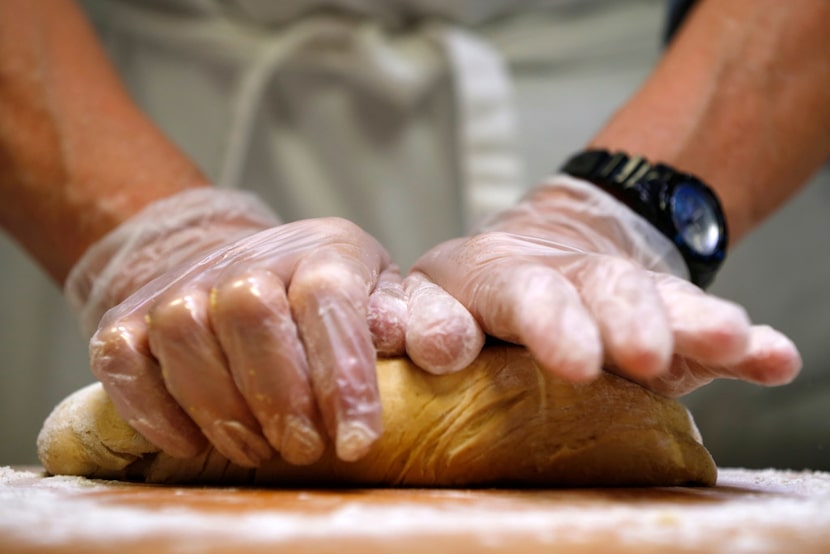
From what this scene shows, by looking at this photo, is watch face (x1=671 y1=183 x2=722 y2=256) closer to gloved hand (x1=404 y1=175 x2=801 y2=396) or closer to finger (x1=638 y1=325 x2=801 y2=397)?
gloved hand (x1=404 y1=175 x2=801 y2=396)

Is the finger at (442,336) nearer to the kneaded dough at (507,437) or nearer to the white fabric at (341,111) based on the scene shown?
the kneaded dough at (507,437)

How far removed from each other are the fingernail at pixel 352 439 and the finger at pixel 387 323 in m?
0.15

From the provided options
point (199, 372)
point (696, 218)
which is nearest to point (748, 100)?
point (696, 218)

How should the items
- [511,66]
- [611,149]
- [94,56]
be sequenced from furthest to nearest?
[511,66] < [94,56] < [611,149]

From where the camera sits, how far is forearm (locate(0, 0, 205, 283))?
4.99 feet

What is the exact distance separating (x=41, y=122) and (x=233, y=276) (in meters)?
1.00

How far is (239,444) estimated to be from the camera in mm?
895

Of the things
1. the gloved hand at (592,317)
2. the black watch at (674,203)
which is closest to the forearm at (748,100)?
the black watch at (674,203)

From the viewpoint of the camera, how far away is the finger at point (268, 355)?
83cm

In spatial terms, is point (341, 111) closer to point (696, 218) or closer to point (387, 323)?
point (696, 218)

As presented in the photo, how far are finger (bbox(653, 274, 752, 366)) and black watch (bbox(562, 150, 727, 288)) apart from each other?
54 centimetres

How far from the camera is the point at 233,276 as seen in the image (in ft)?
2.80

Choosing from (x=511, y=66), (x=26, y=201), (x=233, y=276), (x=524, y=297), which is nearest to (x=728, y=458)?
(x=511, y=66)

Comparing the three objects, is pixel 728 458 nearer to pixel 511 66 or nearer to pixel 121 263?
pixel 511 66
